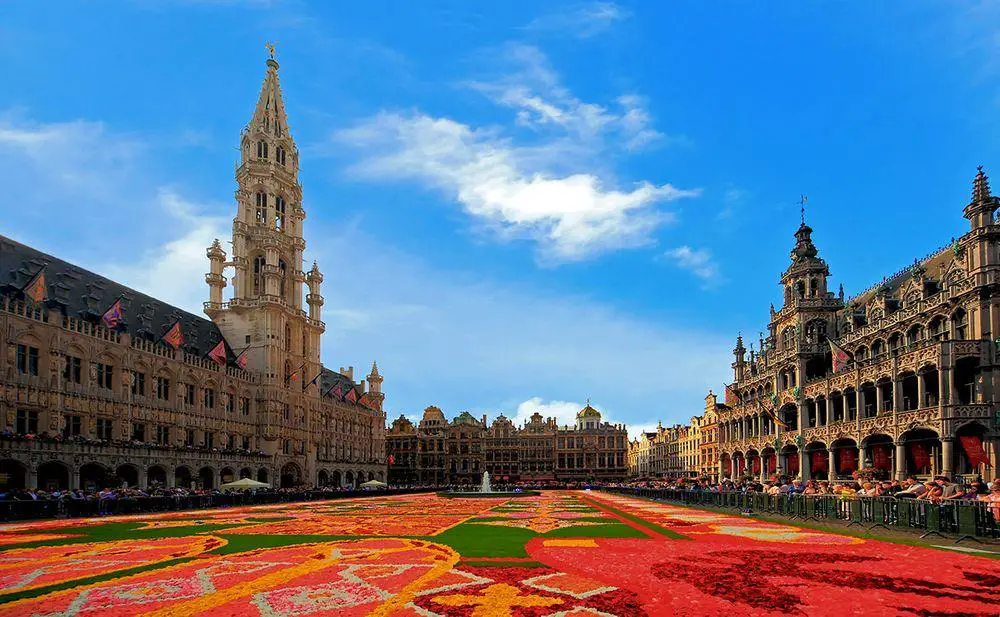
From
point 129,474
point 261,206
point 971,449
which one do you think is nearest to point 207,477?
point 129,474

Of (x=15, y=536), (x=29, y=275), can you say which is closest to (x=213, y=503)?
(x=15, y=536)

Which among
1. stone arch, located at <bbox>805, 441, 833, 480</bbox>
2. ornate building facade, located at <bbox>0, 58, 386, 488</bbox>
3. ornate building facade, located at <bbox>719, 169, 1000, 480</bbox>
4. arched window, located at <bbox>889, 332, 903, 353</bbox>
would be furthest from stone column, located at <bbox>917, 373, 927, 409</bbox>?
ornate building facade, located at <bbox>0, 58, 386, 488</bbox>

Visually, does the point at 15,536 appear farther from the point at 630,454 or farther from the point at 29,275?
the point at 630,454

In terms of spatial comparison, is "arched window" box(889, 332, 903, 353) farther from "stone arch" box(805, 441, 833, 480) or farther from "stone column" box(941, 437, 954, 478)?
"stone arch" box(805, 441, 833, 480)

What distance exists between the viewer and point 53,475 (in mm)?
51781

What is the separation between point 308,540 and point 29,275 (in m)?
49.0

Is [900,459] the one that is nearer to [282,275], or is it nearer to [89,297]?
[89,297]

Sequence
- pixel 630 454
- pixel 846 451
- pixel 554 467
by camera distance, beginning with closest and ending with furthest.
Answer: pixel 846 451 → pixel 554 467 → pixel 630 454

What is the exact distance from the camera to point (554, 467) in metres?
150

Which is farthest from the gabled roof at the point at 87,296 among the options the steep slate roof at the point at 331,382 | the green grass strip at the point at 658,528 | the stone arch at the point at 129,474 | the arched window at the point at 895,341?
the arched window at the point at 895,341

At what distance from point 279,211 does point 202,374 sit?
3115cm

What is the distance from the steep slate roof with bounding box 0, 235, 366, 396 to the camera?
56312 mm

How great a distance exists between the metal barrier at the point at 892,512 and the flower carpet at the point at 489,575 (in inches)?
96.0

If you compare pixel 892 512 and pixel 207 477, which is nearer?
pixel 892 512
